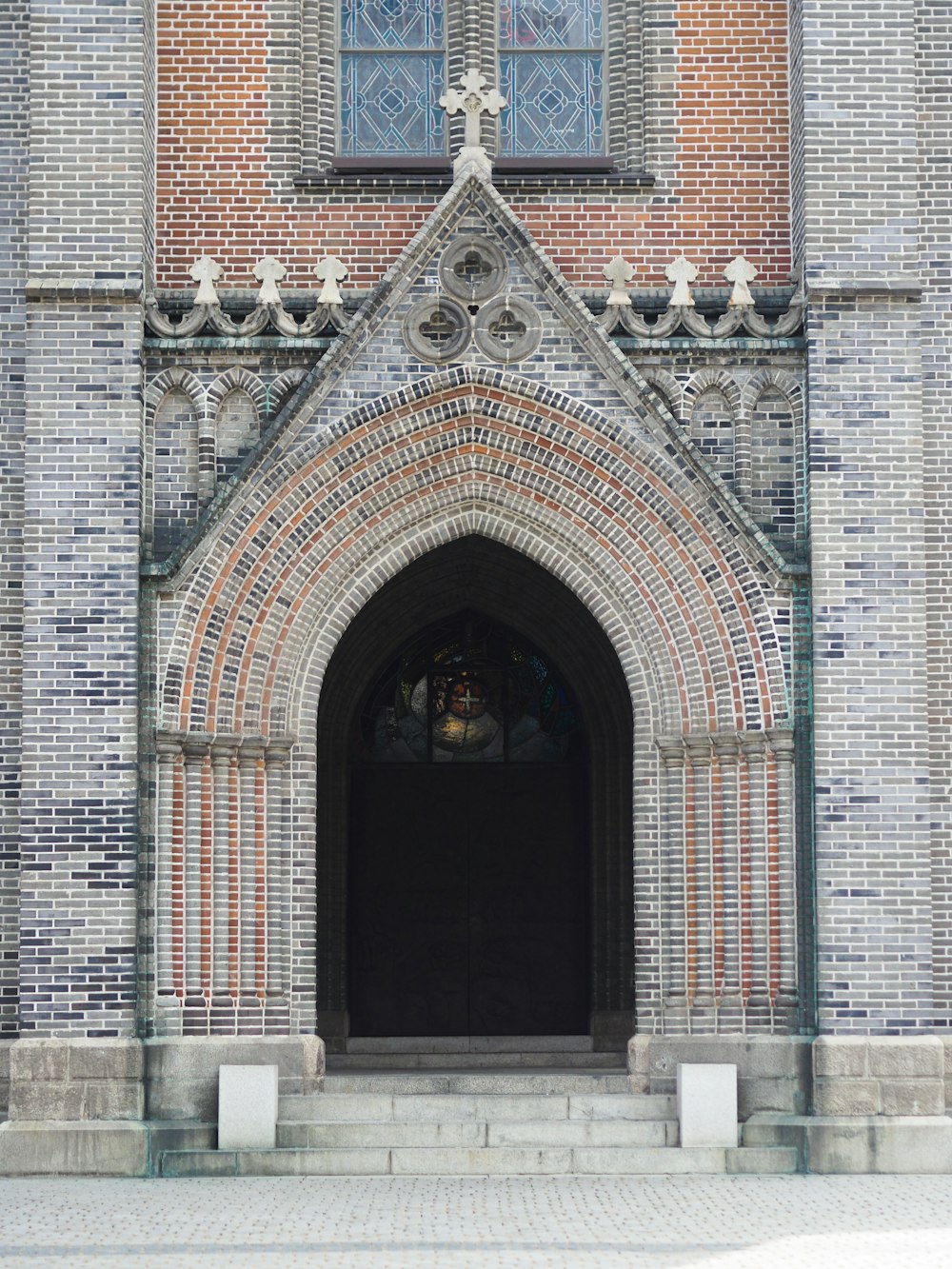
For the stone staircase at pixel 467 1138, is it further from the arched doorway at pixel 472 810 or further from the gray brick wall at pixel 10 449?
the arched doorway at pixel 472 810

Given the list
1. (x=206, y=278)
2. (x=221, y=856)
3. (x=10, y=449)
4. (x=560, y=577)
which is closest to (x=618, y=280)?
(x=560, y=577)

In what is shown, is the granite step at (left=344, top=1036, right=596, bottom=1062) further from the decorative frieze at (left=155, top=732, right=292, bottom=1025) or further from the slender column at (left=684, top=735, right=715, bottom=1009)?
the decorative frieze at (left=155, top=732, right=292, bottom=1025)

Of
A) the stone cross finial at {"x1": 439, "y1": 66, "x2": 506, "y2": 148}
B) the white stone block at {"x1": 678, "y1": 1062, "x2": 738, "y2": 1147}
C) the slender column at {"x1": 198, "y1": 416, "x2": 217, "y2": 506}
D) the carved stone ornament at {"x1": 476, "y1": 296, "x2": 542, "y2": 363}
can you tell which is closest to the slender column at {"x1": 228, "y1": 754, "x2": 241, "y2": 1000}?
the slender column at {"x1": 198, "y1": 416, "x2": 217, "y2": 506}

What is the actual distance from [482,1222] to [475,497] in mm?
4820

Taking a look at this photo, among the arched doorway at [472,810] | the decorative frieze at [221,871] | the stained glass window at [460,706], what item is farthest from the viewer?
the stained glass window at [460,706]

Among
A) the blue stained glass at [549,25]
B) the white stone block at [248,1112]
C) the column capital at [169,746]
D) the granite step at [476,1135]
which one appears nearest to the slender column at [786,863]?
the granite step at [476,1135]

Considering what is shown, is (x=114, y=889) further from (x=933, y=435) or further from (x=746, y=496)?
(x=933, y=435)

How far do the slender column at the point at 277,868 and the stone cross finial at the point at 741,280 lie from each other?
13.5ft

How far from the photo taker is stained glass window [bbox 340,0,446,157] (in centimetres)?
1398

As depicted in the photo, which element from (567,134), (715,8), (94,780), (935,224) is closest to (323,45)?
(567,134)

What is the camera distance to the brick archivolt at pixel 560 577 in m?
12.6

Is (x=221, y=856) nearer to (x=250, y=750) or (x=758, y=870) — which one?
(x=250, y=750)

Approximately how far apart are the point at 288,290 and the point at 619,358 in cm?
237

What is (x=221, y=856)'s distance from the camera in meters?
12.6
